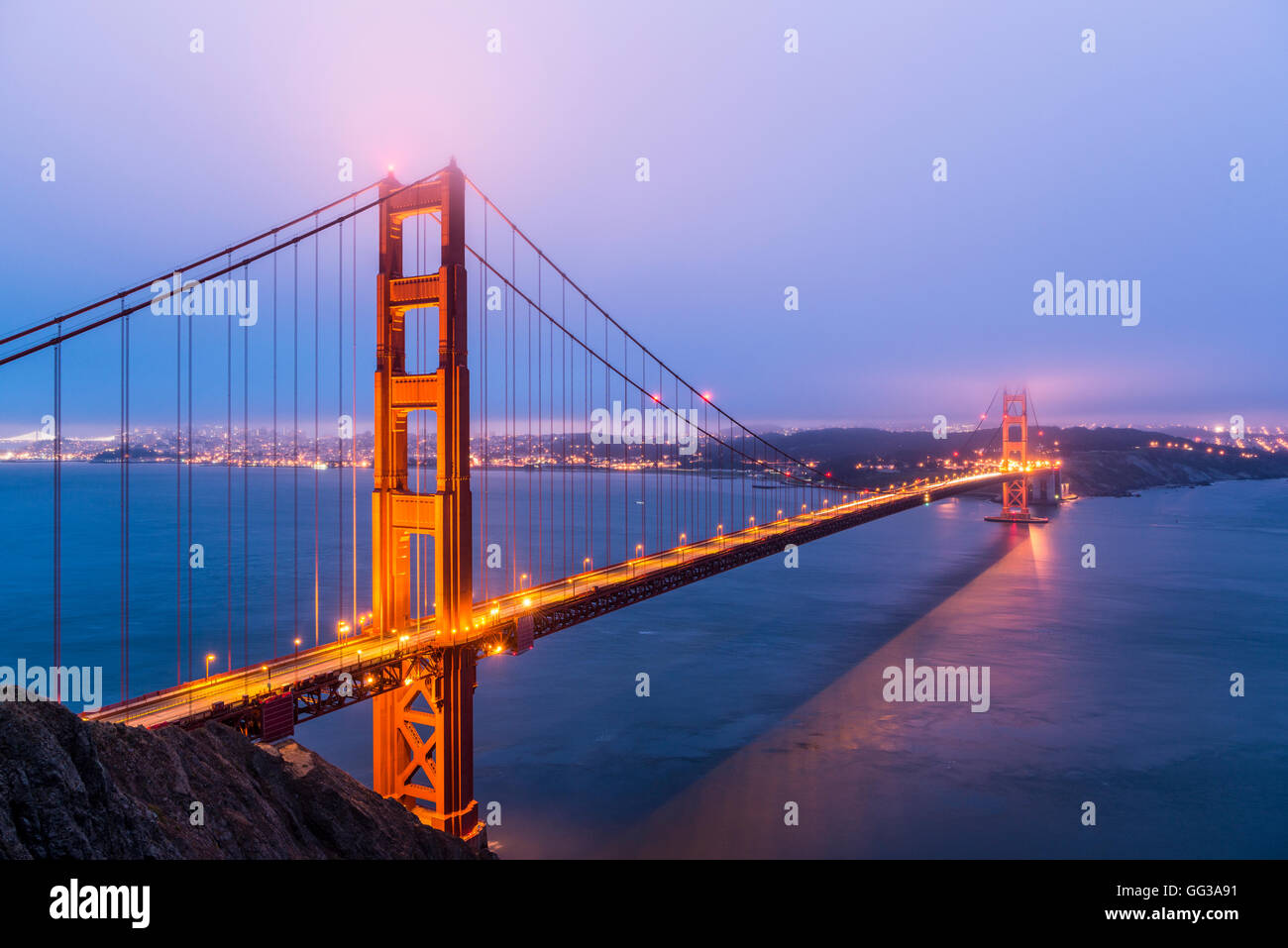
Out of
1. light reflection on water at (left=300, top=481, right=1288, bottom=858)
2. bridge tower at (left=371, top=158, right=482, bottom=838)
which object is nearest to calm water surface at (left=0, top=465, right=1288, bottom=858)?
light reflection on water at (left=300, top=481, right=1288, bottom=858)

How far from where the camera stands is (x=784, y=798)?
19734 millimetres

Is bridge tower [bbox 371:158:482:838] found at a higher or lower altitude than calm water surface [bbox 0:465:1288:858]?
higher

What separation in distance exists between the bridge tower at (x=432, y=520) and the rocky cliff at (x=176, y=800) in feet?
9.35

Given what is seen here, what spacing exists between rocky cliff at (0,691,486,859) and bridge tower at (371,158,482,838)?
2.85 metres

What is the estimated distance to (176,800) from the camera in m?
8.78

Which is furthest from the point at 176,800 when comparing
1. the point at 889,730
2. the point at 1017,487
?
the point at 1017,487

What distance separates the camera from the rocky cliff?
6773 millimetres

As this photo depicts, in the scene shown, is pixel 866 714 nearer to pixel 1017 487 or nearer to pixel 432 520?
pixel 432 520

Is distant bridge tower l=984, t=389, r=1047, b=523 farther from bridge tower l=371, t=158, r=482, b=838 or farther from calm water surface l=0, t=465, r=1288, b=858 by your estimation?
bridge tower l=371, t=158, r=482, b=838

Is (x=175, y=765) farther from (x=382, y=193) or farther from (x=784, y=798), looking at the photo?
(x=784, y=798)

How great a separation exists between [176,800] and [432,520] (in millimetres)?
8941

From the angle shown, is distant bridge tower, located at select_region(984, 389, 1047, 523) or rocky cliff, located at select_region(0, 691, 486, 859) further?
distant bridge tower, located at select_region(984, 389, 1047, 523)

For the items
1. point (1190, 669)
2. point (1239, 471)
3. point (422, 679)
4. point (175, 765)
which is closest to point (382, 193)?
point (422, 679)

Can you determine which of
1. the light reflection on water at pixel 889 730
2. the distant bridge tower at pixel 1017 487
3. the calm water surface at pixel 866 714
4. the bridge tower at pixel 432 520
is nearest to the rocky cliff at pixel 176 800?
the bridge tower at pixel 432 520
